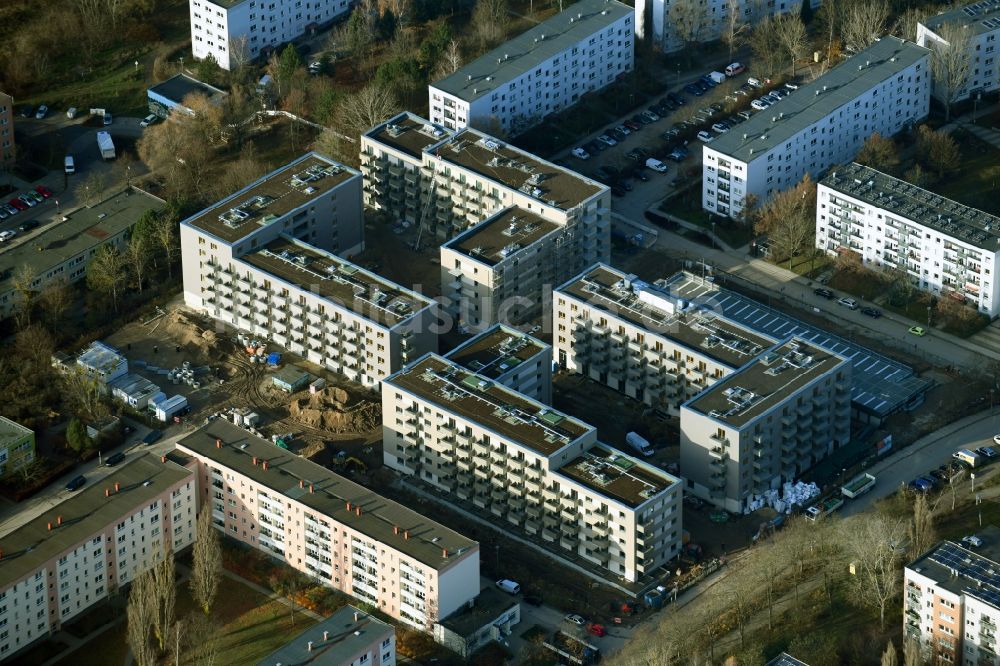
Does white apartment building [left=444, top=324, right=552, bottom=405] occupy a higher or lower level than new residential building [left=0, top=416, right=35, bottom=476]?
higher

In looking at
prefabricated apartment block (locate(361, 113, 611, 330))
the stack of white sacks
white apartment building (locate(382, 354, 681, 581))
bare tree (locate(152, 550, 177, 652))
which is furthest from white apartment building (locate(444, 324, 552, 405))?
bare tree (locate(152, 550, 177, 652))

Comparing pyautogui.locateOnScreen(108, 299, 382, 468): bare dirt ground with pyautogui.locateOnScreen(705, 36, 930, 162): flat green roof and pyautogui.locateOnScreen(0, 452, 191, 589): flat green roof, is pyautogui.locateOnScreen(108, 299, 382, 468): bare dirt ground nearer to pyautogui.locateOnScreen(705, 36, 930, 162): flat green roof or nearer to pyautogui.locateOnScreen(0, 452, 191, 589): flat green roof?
pyautogui.locateOnScreen(0, 452, 191, 589): flat green roof

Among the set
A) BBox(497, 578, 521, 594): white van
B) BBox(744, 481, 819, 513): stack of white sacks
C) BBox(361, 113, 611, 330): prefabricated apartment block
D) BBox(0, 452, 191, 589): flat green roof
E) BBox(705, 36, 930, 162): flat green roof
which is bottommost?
BBox(497, 578, 521, 594): white van

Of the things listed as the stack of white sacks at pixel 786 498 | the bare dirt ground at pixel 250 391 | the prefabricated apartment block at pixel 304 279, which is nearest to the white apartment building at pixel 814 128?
the prefabricated apartment block at pixel 304 279

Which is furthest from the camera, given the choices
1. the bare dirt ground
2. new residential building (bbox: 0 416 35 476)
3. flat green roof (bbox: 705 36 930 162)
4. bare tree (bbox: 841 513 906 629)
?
flat green roof (bbox: 705 36 930 162)

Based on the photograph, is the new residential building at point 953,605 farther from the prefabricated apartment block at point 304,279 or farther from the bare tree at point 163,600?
the bare tree at point 163,600

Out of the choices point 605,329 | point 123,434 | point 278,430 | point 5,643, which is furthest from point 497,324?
point 5,643

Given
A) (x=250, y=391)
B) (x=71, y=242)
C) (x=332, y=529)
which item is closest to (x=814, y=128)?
(x=250, y=391)
